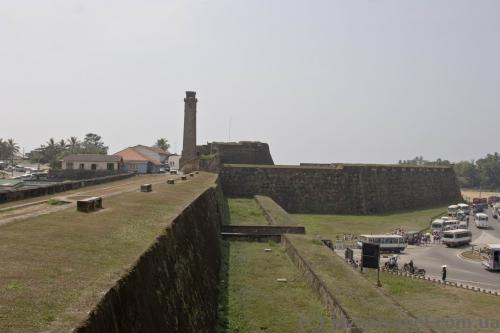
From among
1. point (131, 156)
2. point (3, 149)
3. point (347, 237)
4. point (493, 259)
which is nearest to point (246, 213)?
point (347, 237)

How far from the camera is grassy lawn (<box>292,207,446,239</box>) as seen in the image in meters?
32.6

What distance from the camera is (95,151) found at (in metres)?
75.7

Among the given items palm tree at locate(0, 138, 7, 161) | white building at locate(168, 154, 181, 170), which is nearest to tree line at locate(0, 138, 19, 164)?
palm tree at locate(0, 138, 7, 161)

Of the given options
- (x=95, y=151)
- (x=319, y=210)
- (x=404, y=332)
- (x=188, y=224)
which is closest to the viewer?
(x=404, y=332)

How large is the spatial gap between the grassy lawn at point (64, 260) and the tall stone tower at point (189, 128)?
1511 inches

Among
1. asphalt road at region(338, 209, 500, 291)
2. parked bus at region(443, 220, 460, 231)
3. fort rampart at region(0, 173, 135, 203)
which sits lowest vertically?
asphalt road at region(338, 209, 500, 291)

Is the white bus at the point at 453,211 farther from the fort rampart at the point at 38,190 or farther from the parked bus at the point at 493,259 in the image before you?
the fort rampart at the point at 38,190

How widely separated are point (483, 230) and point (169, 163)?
138ft

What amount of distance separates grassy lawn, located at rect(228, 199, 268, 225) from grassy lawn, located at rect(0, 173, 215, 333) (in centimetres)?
1422

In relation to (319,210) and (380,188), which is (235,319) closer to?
(319,210)

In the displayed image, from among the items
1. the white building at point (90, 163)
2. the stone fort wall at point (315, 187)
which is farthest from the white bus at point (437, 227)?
the white building at point (90, 163)

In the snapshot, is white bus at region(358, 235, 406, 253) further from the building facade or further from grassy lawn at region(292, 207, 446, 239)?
the building facade

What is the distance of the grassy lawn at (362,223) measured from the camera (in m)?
32.6

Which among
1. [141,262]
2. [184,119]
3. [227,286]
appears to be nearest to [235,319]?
[227,286]
